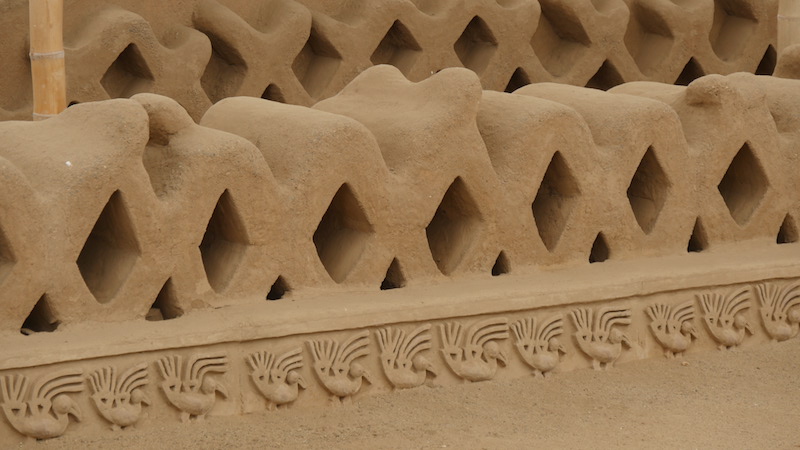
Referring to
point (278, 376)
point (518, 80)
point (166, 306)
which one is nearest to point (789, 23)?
point (518, 80)

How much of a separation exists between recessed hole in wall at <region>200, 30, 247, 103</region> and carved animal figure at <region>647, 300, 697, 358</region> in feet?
7.30

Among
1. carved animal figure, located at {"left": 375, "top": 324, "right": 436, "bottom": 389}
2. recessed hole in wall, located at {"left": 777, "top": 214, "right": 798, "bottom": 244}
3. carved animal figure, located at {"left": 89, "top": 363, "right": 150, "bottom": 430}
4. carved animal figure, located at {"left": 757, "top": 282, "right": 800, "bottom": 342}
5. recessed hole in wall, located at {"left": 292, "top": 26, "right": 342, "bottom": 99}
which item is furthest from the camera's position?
recessed hole in wall, located at {"left": 292, "top": 26, "right": 342, "bottom": 99}

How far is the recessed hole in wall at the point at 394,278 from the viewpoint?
4000 millimetres

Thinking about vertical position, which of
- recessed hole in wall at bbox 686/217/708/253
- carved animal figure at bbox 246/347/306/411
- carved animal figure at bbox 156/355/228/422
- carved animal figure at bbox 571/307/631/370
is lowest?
carved animal figure at bbox 156/355/228/422

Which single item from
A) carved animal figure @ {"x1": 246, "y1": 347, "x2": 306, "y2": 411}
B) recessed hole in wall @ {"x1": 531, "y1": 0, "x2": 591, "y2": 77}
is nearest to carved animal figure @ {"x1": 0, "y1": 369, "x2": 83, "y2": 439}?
carved animal figure @ {"x1": 246, "y1": 347, "x2": 306, "y2": 411}

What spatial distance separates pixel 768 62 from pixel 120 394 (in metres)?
4.65

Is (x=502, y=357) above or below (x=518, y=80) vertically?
below

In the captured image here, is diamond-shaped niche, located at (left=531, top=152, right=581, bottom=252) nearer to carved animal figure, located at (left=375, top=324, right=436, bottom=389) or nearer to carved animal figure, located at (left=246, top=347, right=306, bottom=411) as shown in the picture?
carved animal figure, located at (left=375, top=324, right=436, bottom=389)

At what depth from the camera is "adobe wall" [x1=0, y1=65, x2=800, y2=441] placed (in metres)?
3.45

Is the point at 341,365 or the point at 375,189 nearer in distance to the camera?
the point at 341,365

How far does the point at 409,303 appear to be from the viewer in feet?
Result: 12.8

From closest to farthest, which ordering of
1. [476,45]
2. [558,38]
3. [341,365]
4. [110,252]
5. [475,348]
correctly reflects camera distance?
[110,252], [341,365], [475,348], [476,45], [558,38]

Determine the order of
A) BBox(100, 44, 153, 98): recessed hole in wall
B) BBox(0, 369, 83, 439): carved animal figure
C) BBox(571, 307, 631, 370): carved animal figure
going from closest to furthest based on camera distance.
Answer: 1. BBox(0, 369, 83, 439): carved animal figure
2. BBox(571, 307, 631, 370): carved animal figure
3. BBox(100, 44, 153, 98): recessed hole in wall

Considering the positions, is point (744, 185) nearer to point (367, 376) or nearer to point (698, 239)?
point (698, 239)
